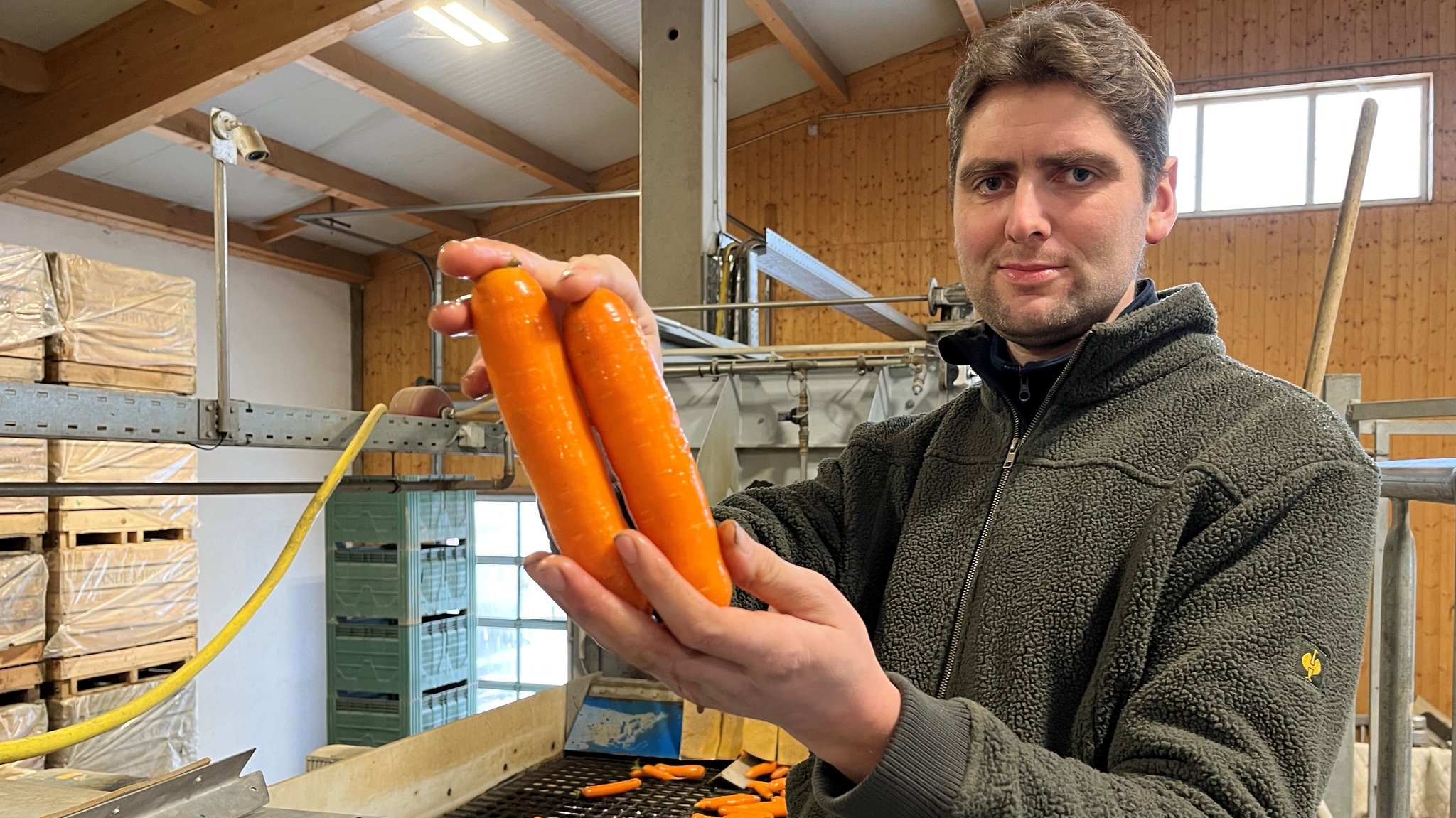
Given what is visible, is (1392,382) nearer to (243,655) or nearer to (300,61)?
(300,61)

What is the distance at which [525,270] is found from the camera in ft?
3.16

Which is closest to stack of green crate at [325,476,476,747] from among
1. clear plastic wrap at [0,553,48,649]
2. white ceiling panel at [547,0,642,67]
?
clear plastic wrap at [0,553,48,649]

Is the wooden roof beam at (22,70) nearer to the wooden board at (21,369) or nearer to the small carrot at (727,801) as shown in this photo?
the wooden board at (21,369)

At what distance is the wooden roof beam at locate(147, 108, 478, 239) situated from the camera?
6797mm

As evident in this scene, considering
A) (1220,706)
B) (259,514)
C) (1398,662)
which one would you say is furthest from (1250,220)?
(259,514)

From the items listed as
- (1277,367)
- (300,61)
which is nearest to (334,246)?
(300,61)

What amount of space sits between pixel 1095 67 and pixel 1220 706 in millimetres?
655

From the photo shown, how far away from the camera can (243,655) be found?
8.55 metres

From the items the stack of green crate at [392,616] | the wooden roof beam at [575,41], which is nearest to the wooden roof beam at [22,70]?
the wooden roof beam at [575,41]

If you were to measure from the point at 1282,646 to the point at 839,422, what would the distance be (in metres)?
3.05

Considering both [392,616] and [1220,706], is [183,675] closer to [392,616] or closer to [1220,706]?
[1220,706]

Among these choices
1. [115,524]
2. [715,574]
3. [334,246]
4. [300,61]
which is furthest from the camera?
[334,246]

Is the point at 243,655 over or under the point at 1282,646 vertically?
under

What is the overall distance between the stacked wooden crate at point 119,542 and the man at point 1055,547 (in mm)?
4296
